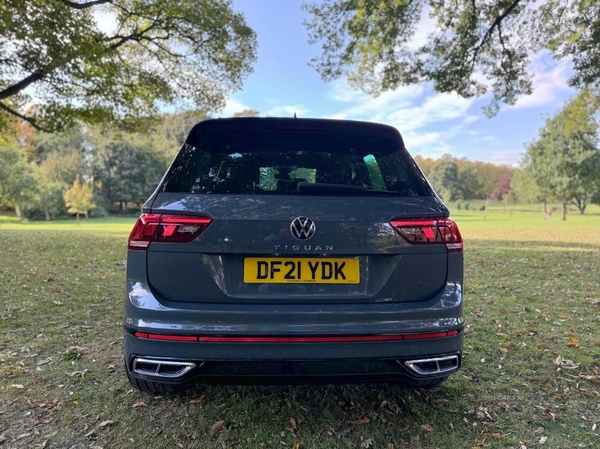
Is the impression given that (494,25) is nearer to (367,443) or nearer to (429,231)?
(429,231)

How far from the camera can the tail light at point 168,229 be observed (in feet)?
6.23

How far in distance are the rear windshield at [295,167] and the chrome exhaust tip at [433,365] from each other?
874 mm

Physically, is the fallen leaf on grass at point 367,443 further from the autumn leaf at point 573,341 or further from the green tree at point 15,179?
the green tree at point 15,179

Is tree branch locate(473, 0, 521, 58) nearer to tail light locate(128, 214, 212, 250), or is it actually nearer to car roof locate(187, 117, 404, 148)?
car roof locate(187, 117, 404, 148)

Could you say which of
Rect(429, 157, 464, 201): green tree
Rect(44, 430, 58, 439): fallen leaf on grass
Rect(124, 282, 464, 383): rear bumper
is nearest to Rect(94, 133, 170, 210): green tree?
Rect(44, 430, 58, 439): fallen leaf on grass

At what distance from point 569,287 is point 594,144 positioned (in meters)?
40.3

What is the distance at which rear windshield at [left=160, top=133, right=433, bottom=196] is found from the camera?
2.06 m

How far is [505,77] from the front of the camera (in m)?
11.6

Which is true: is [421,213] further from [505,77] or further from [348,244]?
[505,77]

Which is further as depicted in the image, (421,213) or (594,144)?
(594,144)

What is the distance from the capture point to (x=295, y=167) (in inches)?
86.1

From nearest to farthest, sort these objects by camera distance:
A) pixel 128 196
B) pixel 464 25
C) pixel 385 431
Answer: pixel 385 431 < pixel 464 25 < pixel 128 196

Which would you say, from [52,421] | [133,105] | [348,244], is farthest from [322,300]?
[133,105]

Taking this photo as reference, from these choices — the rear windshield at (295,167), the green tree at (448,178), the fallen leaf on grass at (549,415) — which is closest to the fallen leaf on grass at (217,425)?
the rear windshield at (295,167)
